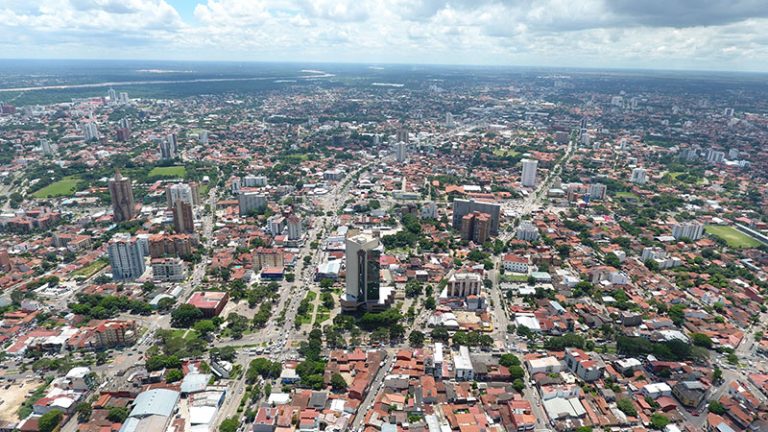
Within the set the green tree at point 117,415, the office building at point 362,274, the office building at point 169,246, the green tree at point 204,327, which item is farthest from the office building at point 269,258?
the green tree at point 117,415

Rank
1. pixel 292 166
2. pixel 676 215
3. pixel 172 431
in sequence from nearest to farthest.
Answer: pixel 172 431 < pixel 676 215 < pixel 292 166

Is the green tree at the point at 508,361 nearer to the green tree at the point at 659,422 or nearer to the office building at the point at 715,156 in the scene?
the green tree at the point at 659,422

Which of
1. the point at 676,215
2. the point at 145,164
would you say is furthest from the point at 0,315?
the point at 676,215

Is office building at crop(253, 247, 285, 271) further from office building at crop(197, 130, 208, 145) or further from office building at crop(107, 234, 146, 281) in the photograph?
office building at crop(197, 130, 208, 145)

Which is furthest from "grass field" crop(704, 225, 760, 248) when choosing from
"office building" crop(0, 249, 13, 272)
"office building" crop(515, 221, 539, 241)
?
"office building" crop(0, 249, 13, 272)

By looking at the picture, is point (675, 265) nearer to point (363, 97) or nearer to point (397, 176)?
point (397, 176)
